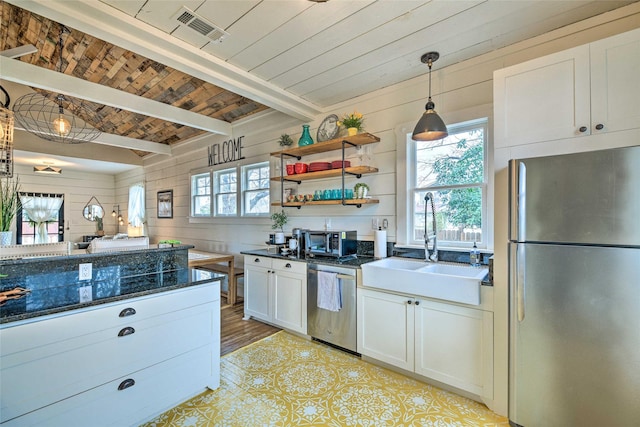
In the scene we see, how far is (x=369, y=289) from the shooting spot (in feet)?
Answer: 8.00

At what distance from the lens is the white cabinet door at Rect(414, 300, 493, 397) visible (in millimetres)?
1890

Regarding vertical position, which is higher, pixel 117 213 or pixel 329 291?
pixel 117 213

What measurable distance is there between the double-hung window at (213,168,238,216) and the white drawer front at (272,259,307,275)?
5.87 ft

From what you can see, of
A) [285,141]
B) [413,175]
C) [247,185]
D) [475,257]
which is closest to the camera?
[475,257]

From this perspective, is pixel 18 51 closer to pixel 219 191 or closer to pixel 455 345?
pixel 219 191

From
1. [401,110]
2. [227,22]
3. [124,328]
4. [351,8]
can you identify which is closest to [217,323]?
[124,328]

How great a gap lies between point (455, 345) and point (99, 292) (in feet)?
7.82

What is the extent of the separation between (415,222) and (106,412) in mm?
2687

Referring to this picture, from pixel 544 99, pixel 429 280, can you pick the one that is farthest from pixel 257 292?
pixel 544 99

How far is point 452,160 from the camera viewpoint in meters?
2.60

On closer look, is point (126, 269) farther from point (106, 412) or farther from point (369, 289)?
point (369, 289)

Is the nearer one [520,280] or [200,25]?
[520,280]

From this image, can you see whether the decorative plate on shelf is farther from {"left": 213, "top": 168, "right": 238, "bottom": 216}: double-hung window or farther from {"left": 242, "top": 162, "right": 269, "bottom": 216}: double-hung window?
{"left": 213, "top": 168, "right": 238, "bottom": 216}: double-hung window

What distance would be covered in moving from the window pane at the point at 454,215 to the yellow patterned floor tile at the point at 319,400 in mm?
1267
